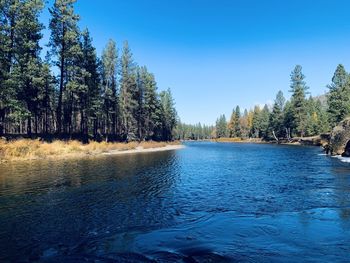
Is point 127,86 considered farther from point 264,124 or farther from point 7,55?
point 264,124

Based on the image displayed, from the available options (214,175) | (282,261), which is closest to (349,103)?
(214,175)

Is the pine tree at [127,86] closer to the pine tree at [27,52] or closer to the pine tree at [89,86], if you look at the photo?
the pine tree at [89,86]

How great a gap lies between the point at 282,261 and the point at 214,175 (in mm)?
14168

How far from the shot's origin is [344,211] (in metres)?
11.1

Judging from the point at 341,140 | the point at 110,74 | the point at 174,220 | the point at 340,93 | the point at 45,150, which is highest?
the point at 110,74

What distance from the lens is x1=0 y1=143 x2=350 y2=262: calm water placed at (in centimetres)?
736

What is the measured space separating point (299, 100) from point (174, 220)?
89807mm

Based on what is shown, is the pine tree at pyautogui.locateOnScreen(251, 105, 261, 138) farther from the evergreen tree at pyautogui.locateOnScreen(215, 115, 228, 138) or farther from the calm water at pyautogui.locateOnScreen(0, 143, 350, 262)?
the calm water at pyautogui.locateOnScreen(0, 143, 350, 262)

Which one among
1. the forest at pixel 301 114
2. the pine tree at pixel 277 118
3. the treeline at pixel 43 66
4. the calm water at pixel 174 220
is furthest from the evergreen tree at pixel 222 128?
the calm water at pixel 174 220

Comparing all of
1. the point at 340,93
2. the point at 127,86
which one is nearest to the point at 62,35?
the point at 127,86

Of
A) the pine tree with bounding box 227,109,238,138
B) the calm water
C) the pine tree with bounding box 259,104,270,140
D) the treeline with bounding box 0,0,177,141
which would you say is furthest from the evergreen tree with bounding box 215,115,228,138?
the calm water

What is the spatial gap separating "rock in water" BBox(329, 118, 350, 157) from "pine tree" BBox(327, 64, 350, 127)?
32069mm

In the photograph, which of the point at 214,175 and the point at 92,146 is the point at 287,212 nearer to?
the point at 214,175

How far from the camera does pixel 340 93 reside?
2682 inches
